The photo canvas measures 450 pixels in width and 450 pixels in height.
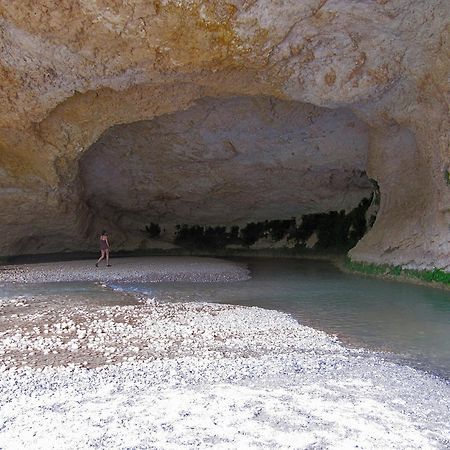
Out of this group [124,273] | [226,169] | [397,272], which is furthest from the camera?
[226,169]

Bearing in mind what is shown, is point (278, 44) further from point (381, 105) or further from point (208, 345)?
point (208, 345)

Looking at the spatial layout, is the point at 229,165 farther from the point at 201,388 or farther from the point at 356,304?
the point at 201,388

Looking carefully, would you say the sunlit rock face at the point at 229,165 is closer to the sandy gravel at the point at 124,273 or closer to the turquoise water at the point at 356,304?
the sandy gravel at the point at 124,273

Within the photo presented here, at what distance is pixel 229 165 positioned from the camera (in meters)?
19.2

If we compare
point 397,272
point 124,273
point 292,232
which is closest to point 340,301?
point 397,272

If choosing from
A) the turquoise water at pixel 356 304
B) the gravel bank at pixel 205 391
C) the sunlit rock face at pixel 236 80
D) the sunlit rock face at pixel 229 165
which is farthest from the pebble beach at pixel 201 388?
the sunlit rock face at pixel 229 165

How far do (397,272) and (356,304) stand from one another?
4.51m

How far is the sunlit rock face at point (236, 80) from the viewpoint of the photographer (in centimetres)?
1021

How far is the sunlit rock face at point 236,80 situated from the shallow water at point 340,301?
7.05ft

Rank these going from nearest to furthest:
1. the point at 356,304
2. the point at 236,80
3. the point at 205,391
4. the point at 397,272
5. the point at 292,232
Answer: the point at 205,391
the point at 356,304
the point at 236,80
the point at 397,272
the point at 292,232

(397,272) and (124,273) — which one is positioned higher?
(397,272)

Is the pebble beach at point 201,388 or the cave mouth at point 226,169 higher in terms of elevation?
the cave mouth at point 226,169

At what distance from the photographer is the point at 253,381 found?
14.9 ft

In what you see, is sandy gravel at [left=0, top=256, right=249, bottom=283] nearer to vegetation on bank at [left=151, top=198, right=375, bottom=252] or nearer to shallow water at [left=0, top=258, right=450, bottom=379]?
shallow water at [left=0, top=258, right=450, bottom=379]
